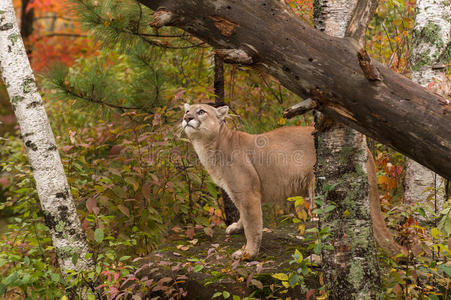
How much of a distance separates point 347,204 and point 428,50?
217 centimetres

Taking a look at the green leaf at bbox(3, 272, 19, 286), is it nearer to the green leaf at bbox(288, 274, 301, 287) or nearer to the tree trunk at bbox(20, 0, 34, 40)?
the green leaf at bbox(288, 274, 301, 287)

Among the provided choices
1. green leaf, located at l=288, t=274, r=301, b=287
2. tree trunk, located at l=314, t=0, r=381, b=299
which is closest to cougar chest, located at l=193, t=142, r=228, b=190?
tree trunk, located at l=314, t=0, r=381, b=299

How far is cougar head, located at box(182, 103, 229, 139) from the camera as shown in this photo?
5.03 metres

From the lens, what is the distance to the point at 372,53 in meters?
6.98

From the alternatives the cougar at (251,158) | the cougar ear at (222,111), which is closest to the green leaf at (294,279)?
the cougar at (251,158)

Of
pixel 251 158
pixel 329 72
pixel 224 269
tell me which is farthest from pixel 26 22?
pixel 329 72

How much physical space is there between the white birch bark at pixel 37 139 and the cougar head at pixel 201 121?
1451 mm

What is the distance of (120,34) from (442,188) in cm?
418

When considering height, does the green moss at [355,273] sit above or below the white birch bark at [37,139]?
below

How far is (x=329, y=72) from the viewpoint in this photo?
9.73ft

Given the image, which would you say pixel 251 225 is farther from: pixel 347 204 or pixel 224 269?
pixel 347 204

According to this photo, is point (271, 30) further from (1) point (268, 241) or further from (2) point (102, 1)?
(2) point (102, 1)

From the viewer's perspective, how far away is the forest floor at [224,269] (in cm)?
409

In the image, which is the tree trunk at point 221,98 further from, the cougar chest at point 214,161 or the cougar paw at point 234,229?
the cougar chest at point 214,161
